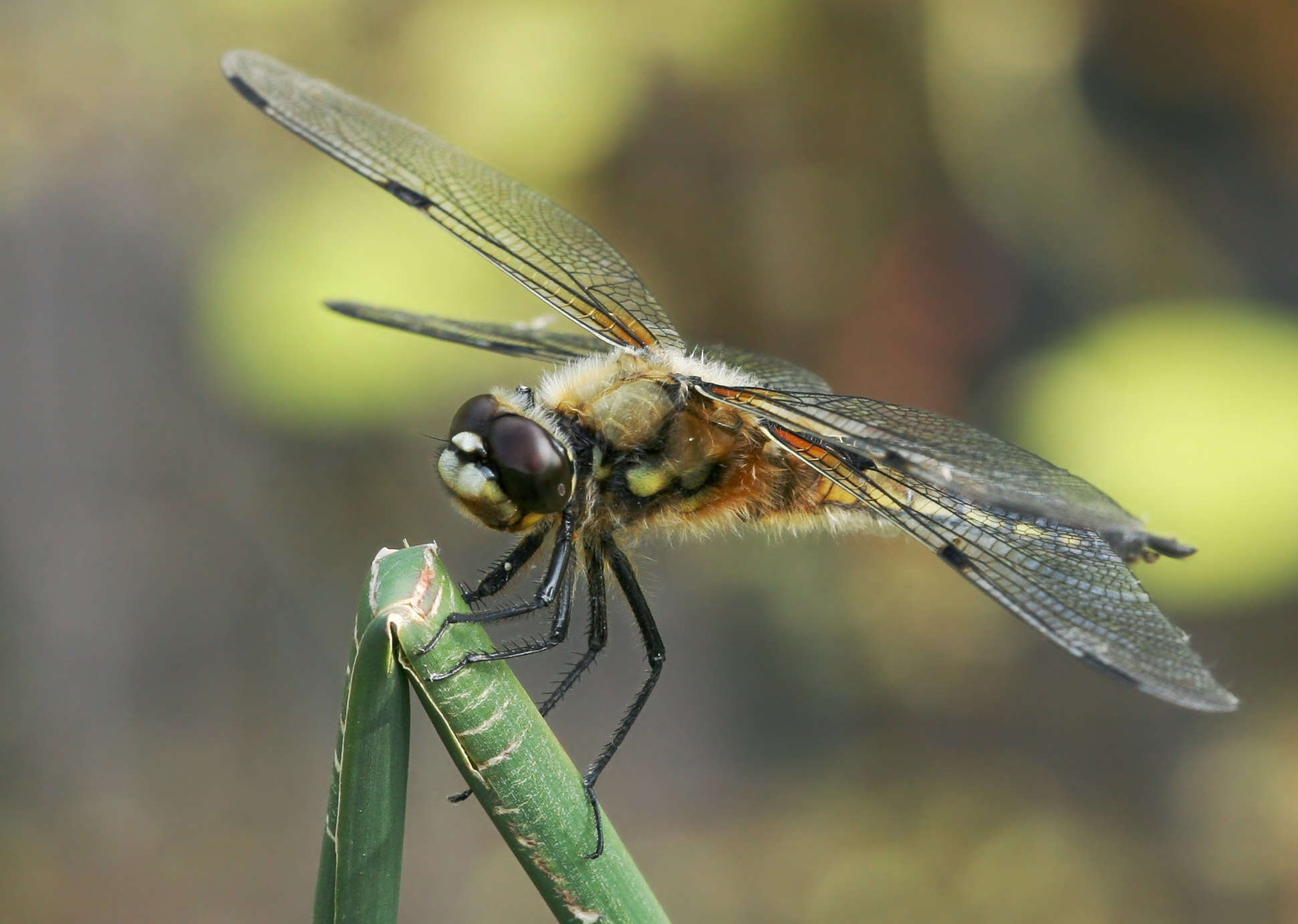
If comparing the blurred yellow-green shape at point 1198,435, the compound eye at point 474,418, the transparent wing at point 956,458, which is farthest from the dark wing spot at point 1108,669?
the blurred yellow-green shape at point 1198,435

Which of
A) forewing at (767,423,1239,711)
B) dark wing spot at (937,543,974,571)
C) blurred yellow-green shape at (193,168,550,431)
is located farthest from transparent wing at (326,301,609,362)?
blurred yellow-green shape at (193,168,550,431)

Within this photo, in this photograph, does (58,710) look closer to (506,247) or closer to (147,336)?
(147,336)

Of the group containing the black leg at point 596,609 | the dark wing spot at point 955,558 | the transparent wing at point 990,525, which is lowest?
the black leg at point 596,609

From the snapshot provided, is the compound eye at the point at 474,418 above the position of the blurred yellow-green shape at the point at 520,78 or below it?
below

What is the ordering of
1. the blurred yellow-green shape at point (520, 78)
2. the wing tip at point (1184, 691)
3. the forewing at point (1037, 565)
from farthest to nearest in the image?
1. the blurred yellow-green shape at point (520, 78)
2. the forewing at point (1037, 565)
3. the wing tip at point (1184, 691)

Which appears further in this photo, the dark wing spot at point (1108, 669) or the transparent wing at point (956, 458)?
the transparent wing at point (956, 458)

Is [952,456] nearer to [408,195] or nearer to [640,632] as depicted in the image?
[640,632]

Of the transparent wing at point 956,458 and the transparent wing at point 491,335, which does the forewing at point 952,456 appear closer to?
the transparent wing at point 956,458
